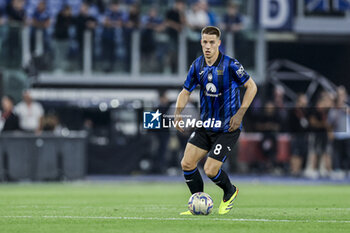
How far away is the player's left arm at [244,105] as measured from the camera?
1006 cm

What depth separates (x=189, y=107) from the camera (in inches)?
825

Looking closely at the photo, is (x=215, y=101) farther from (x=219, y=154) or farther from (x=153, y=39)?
(x=153, y=39)

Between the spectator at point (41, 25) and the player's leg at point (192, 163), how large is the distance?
1521cm

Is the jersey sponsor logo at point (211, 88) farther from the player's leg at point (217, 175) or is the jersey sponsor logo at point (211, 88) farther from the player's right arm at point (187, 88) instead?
the player's leg at point (217, 175)

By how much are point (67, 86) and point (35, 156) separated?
7.06m

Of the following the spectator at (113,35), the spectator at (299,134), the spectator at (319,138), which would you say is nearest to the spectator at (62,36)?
the spectator at (113,35)

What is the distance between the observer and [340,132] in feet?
76.5

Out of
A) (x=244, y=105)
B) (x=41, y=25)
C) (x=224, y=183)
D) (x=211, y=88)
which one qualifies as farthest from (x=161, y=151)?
(x=244, y=105)

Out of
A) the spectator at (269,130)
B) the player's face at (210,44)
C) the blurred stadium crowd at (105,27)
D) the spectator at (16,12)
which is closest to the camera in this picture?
the player's face at (210,44)

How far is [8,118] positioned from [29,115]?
1.86 feet

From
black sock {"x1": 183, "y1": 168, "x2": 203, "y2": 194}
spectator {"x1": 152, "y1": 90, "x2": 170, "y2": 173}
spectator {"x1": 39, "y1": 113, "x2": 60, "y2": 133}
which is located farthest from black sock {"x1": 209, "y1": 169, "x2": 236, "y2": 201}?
spectator {"x1": 152, "y1": 90, "x2": 170, "y2": 173}

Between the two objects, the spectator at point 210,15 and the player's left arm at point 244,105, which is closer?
the player's left arm at point 244,105

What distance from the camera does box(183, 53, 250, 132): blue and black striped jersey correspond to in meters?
10.2

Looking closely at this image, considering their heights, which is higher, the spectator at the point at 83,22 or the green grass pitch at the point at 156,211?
the spectator at the point at 83,22
